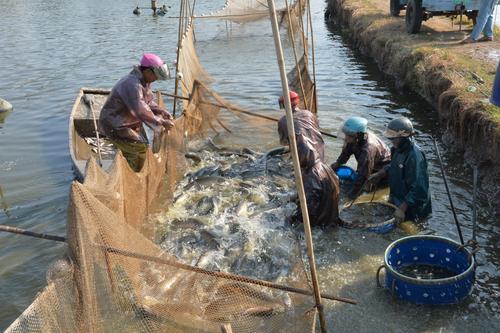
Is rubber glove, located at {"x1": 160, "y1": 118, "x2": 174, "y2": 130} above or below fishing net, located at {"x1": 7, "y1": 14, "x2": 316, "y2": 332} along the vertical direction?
above

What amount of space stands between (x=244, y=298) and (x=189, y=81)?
327 inches

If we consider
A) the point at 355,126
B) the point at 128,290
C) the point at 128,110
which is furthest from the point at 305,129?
the point at 128,290

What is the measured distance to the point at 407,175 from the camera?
6.68m

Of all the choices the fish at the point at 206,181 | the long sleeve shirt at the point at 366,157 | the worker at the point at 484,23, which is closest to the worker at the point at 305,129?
the long sleeve shirt at the point at 366,157

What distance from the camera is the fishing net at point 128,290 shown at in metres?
3.78

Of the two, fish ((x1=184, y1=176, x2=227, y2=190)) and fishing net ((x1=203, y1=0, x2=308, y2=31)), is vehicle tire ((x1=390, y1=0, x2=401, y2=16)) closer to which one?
fishing net ((x1=203, y1=0, x2=308, y2=31))

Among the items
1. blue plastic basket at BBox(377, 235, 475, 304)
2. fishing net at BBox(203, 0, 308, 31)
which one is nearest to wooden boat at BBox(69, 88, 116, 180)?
blue plastic basket at BBox(377, 235, 475, 304)

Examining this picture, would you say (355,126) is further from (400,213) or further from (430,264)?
(430,264)

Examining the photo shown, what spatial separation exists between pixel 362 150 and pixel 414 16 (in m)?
9.63

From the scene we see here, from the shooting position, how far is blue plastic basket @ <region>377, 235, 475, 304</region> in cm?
516

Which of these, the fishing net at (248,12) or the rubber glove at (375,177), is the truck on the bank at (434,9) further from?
the rubber glove at (375,177)

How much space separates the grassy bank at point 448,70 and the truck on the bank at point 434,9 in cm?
45

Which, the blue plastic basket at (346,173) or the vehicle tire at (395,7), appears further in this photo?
the vehicle tire at (395,7)

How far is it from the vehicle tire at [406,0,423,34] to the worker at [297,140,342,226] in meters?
10.3
